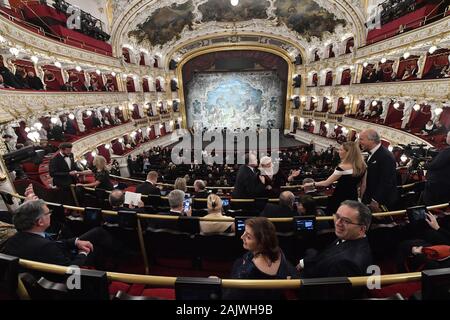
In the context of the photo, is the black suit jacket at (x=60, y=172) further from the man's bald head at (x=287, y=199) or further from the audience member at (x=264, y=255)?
the audience member at (x=264, y=255)

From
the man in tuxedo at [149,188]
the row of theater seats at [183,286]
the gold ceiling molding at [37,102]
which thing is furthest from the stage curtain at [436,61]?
the gold ceiling molding at [37,102]

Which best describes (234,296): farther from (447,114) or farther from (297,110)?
(297,110)

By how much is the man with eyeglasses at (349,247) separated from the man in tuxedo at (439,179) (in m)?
2.12

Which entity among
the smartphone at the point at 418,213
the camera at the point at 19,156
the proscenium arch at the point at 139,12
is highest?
the proscenium arch at the point at 139,12

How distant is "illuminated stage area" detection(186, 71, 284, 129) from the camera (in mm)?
24109

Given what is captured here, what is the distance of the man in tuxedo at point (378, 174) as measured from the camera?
2.90 metres

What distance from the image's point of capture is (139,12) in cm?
1504

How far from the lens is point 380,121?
1322 centimetres

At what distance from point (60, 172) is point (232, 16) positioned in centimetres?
1893

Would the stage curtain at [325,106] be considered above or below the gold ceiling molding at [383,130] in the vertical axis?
above

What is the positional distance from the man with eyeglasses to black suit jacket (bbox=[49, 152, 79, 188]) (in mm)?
4656

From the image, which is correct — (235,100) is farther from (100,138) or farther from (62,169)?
(62,169)

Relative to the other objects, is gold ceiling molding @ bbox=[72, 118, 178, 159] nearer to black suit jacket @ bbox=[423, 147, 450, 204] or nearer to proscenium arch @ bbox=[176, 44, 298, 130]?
proscenium arch @ bbox=[176, 44, 298, 130]
